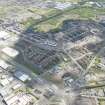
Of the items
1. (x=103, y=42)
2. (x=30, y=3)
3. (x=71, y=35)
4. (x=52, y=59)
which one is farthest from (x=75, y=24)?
(x=30, y=3)

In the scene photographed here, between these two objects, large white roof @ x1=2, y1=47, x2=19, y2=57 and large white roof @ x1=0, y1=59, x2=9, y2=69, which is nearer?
large white roof @ x1=0, y1=59, x2=9, y2=69

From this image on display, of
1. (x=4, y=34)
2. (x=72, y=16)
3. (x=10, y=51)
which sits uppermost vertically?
(x=10, y=51)

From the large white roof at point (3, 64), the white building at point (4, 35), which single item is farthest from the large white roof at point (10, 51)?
the white building at point (4, 35)

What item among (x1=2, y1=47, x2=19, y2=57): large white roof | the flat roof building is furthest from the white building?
the flat roof building

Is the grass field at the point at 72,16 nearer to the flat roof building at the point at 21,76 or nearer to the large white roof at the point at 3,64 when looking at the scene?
the large white roof at the point at 3,64

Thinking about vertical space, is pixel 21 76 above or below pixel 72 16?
above

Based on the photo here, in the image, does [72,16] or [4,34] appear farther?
[72,16]

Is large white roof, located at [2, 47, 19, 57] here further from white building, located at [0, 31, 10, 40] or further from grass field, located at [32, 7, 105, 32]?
grass field, located at [32, 7, 105, 32]

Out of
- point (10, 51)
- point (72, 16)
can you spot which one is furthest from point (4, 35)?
point (72, 16)

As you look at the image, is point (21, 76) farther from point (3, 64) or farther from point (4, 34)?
point (4, 34)

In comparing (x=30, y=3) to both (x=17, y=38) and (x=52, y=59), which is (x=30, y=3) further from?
(x=52, y=59)

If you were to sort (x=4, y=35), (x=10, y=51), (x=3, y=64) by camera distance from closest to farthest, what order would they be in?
(x=3, y=64), (x=10, y=51), (x=4, y=35)

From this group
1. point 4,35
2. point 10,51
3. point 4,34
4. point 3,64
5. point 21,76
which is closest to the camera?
point 21,76

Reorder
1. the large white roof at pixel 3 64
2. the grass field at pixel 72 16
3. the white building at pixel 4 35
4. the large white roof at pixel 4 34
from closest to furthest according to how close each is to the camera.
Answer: the large white roof at pixel 3 64 < the white building at pixel 4 35 < the large white roof at pixel 4 34 < the grass field at pixel 72 16
